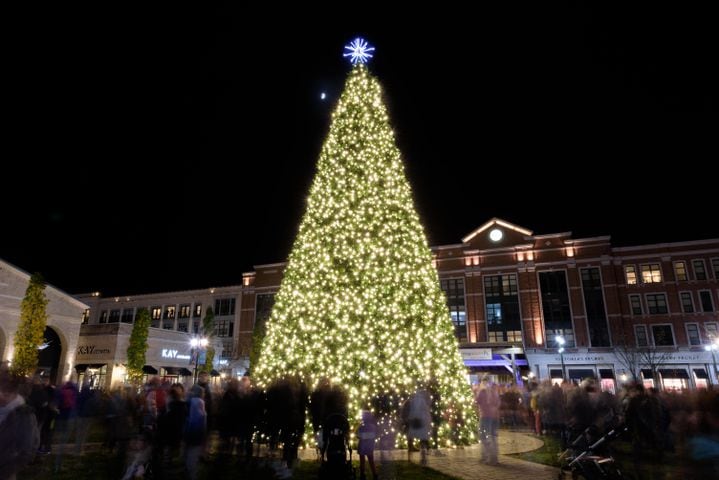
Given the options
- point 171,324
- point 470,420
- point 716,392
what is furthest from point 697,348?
point 171,324

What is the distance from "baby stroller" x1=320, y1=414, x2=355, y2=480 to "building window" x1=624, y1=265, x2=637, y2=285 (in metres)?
48.0

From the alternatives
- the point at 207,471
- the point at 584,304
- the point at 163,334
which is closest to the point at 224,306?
the point at 163,334

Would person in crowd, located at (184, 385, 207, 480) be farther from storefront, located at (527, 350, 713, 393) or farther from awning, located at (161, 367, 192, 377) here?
storefront, located at (527, 350, 713, 393)

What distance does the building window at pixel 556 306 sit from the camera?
150 ft

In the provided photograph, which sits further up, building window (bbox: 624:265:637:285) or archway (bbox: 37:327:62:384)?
building window (bbox: 624:265:637:285)

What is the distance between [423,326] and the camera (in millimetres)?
11930

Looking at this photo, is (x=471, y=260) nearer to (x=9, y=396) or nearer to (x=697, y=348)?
(x=697, y=348)

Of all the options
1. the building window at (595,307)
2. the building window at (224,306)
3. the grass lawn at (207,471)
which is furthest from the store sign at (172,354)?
the building window at (595,307)

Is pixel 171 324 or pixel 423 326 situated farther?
pixel 171 324

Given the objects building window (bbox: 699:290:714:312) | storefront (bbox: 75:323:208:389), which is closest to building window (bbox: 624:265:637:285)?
building window (bbox: 699:290:714:312)

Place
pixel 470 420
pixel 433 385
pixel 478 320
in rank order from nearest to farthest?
1. pixel 433 385
2. pixel 470 420
3. pixel 478 320

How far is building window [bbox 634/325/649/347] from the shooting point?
4316 centimetres

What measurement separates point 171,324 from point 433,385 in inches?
2192

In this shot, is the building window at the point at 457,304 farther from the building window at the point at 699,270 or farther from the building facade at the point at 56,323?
the building facade at the point at 56,323
